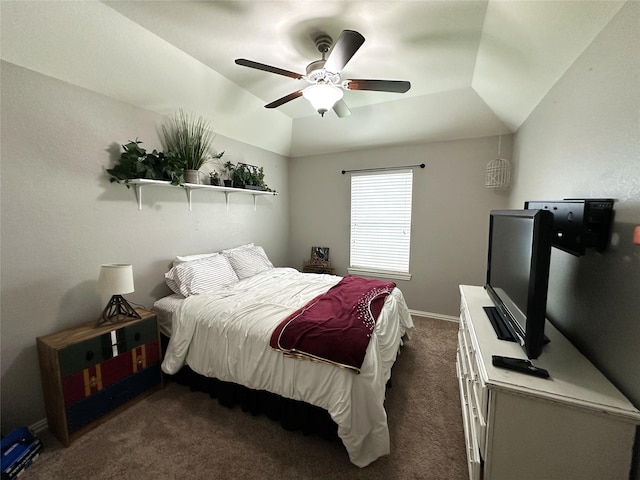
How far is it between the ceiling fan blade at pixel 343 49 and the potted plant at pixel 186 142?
1631 mm

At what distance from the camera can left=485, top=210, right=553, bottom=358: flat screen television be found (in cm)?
110

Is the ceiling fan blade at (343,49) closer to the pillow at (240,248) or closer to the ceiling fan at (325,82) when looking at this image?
the ceiling fan at (325,82)

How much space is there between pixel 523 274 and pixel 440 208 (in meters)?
2.33

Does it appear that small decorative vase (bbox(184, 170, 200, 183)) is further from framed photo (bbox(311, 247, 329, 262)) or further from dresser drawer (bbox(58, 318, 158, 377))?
framed photo (bbox(311, 247, 329, 262))

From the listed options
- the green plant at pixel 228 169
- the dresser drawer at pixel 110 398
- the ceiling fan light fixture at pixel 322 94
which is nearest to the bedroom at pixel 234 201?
the green plant at pixel 228 169

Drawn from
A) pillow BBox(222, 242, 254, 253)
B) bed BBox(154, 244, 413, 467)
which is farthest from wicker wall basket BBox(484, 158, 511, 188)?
pillow BBox(222, 242, 254, 253)

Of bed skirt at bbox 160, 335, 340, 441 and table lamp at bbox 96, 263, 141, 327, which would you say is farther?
table lamp at bbox 96, 263, 141, 327

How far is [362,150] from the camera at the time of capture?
3.86 m

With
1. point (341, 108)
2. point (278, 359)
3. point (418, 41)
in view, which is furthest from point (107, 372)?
point (418, 41)

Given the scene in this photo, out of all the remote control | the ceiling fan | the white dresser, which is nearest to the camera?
the white dresser

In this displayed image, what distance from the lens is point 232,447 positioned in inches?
64.5

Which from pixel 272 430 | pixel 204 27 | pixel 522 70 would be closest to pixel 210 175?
pixel 204 27

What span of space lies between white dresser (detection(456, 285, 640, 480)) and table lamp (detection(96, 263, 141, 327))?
230 cm

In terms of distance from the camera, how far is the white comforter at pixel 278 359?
1.49 m
